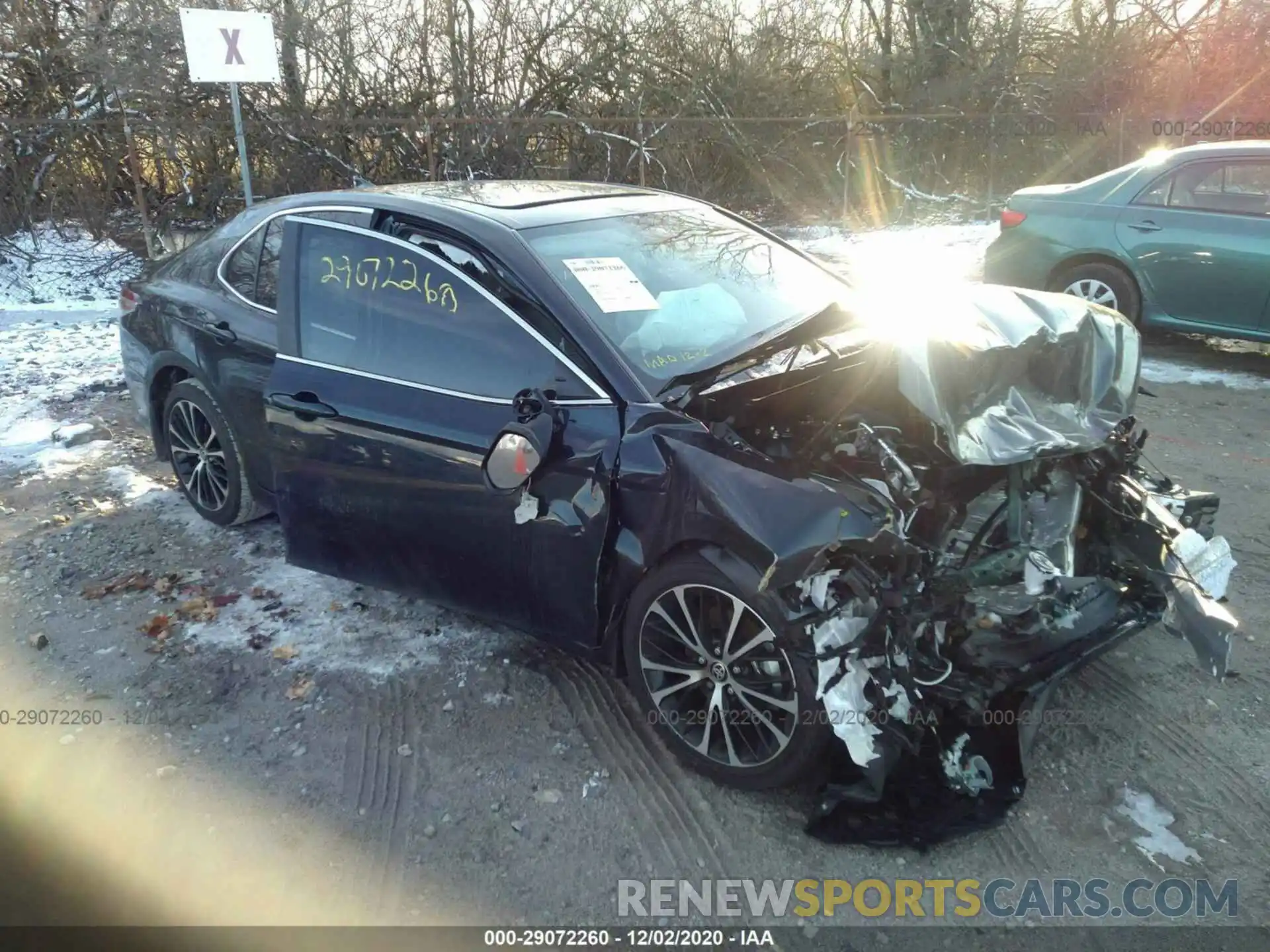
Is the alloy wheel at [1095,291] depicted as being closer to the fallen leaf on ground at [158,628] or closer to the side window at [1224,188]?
the side window at [1224,188]

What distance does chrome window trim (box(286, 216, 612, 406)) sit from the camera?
305 cm

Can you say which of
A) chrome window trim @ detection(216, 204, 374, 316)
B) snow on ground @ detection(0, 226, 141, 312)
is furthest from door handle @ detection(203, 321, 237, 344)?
snow on ground @ detection(0, 226, 141, 312)

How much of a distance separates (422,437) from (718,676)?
134cm

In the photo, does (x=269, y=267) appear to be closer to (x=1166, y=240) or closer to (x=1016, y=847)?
(x=1016, y=847)

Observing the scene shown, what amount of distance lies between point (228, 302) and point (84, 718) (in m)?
1.98

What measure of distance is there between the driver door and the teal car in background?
5.34m

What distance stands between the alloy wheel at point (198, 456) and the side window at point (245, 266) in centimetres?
68

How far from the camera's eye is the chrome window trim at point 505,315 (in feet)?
10.0

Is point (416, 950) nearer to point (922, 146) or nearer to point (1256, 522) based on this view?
point (1256, 522)

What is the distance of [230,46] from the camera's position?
8.45 metres

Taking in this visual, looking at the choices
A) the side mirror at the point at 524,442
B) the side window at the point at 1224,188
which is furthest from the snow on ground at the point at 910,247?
the side mirror at the point at 524,442

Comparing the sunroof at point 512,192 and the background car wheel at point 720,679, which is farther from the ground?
the sunroof at point 512,192

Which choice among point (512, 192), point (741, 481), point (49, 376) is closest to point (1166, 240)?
point (512, 192)

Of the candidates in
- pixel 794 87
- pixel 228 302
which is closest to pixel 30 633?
pixel 228 302
